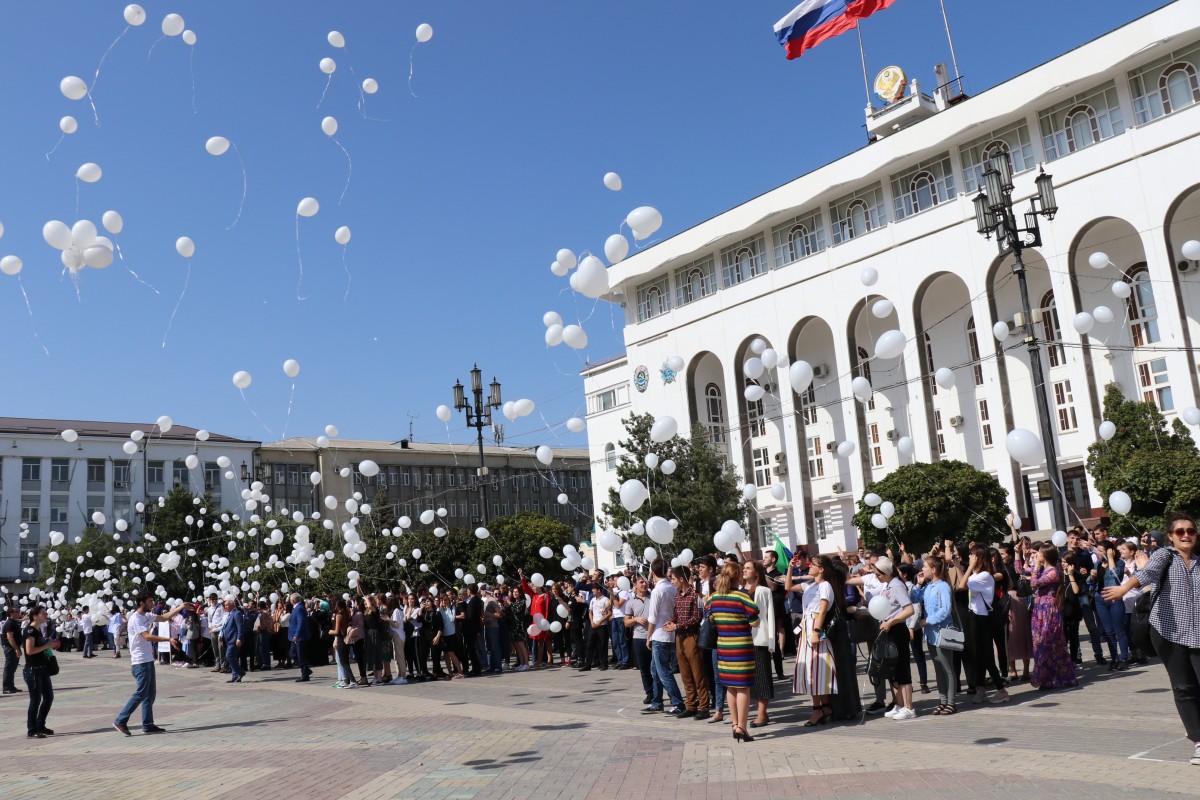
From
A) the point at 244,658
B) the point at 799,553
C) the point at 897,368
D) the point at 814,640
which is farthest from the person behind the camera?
the point at 897,368

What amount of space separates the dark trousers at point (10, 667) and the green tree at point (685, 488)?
18.6m

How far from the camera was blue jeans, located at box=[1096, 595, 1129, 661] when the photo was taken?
38.9 ft

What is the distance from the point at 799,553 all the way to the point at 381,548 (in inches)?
800

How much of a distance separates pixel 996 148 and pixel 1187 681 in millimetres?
35879

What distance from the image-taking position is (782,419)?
5062 centimetres

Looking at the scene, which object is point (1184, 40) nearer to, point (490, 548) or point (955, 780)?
point (490, 548)

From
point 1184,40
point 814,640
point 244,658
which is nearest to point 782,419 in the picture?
point 1184,40

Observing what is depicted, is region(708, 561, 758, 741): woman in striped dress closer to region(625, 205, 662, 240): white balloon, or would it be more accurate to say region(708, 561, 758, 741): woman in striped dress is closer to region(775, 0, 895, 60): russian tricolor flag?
region(625, 205, 662, 240): white balloon

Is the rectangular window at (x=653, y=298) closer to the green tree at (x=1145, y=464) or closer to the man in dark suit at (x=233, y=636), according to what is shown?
the green tree at (x=1145, y=464)

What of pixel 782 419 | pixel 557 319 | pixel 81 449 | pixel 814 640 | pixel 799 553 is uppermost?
pixel 81 449

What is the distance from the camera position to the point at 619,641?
55.8ft

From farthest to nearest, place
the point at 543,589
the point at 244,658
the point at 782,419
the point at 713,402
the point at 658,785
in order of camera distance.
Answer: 1. the point at 713,402
2. the point at 782,419
3. the point at 244,658
4. the point at 543,589
5. the point at 658,785

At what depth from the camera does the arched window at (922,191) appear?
42.0m

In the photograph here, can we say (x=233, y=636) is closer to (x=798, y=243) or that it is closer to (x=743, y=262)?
(x=798, y=243)
